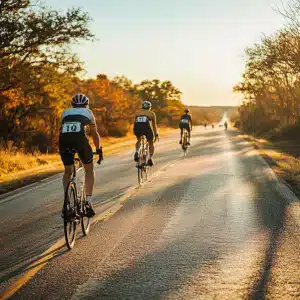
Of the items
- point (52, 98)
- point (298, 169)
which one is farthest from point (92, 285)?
point (52, 98)

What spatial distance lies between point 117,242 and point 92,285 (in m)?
1.75

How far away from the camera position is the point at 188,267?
5.30m

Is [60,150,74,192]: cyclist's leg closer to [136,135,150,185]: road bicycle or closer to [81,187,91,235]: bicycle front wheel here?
Result: [81,187,91,235]: bicycle front wheel

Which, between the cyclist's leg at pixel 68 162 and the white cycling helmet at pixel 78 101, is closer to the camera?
the cyclist's leg at pixel 68 162

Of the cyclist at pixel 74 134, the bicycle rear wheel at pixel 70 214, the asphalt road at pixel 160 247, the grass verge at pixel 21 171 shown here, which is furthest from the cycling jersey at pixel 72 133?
the grass verge at pixel 21 171

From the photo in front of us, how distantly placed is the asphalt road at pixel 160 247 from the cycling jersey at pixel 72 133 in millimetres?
1259

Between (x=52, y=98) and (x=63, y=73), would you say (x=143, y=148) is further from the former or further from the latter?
(x=52, y=98)

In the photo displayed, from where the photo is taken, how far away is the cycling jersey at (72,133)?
6.44 metres

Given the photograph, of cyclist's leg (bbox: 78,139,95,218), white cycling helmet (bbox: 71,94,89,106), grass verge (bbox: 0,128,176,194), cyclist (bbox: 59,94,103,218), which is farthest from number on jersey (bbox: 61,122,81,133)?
grass verge (bbox: 0,128,176,194)

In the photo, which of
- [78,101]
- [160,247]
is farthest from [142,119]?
[160,247]

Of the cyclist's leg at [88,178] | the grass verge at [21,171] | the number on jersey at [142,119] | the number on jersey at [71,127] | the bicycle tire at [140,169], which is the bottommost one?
the grass verge at [21,171]

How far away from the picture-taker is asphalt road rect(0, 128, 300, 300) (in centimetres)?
464

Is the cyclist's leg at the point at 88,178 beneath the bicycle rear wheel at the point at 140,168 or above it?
above

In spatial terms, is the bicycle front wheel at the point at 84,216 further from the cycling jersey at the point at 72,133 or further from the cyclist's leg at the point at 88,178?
the cycling jersey at the point at 72,133
